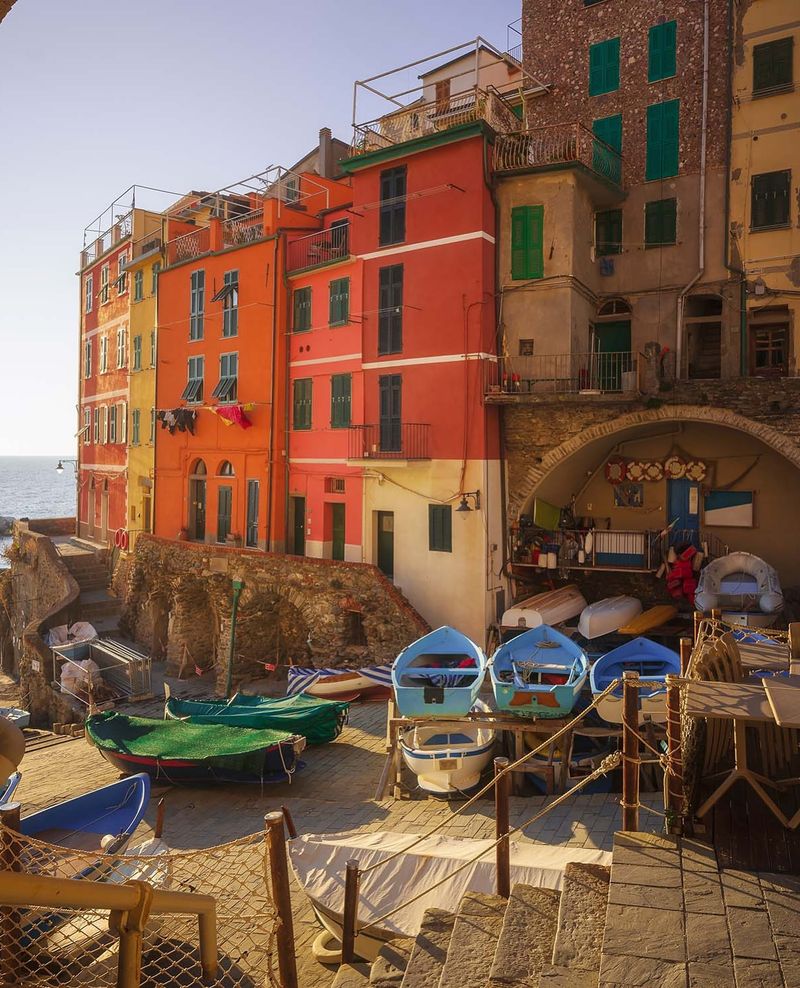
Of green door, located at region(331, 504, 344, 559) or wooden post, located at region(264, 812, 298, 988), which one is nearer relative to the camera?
wooden post, located at region(264, 812, 298, 988)

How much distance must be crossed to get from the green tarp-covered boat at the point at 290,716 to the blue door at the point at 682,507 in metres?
11.0

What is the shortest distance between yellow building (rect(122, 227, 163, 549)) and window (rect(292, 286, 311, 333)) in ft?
32.9

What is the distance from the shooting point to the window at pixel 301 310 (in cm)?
2848

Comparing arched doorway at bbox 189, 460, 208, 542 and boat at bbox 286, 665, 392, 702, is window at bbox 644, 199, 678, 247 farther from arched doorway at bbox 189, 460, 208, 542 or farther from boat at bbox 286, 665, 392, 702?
arched doorway at bbox 189, 460, 208, 542

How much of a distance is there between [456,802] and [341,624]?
34.3 ft

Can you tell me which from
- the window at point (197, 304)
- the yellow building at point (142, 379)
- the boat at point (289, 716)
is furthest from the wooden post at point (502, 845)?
the yellow building at point (142, 379)

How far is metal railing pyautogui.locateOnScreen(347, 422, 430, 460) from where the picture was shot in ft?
78.5

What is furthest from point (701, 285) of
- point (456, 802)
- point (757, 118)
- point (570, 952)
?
point (570, 952)

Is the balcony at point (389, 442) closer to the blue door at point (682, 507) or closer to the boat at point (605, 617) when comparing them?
the boat at point (605, 617)

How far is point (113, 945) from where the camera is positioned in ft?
27.5

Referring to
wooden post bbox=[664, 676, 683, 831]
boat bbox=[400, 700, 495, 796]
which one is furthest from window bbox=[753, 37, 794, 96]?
wooden post bbox=[664, 676, 683, 831]

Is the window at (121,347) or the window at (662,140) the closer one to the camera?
the window at (662,140)

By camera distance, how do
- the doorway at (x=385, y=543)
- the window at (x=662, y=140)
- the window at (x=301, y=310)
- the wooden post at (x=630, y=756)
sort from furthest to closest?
the window at (x=301, y=310)
the doorway at (x=385, y=543)
the window at (x=662, y=140)
the wooden post at (x=630, y=756)

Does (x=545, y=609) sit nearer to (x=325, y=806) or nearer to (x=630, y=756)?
(x=325, y=806)
